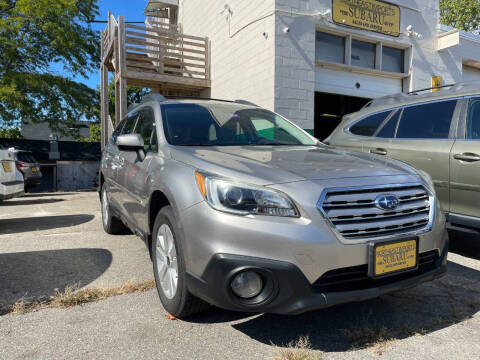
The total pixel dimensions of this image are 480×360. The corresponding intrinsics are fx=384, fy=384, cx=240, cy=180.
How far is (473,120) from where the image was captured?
392cm

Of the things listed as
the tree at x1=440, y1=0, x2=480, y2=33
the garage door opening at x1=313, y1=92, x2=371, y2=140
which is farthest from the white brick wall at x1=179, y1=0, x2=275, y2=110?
the tree at x1=440, y1=0, x2=480, y2=33

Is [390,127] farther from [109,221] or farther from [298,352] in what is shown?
[109,221]

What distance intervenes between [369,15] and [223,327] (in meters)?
8.72

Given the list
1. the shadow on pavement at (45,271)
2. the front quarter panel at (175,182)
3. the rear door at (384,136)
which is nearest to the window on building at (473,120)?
the rear door at (384,136)

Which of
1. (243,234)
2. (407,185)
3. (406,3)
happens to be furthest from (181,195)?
(406,3)

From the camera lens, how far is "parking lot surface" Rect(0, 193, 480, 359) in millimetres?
2189

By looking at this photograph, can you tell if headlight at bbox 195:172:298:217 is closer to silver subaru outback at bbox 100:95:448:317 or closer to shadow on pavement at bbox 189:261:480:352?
silver subaru outback at bbox 100:95:448:317

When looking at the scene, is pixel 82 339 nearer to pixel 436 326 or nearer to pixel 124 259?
pixel 124 259

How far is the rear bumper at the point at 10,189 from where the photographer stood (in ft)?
18.0

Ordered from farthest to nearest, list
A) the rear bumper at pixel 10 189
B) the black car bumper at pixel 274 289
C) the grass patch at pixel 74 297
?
the rear bumper at pixel 10 189 < the grass patch at pixel 74 297 < the black car bumper at pixel 274 289

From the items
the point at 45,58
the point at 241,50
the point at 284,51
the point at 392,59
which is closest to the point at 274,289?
the point at 284,51

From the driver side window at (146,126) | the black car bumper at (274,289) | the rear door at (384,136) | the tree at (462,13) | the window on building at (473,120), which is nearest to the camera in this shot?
the black car bumper at (274,289)

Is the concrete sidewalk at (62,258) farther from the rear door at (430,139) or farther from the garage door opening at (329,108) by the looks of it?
the garage door opening at (329,108)

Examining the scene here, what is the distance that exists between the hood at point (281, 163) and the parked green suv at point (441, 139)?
1.09 metres
